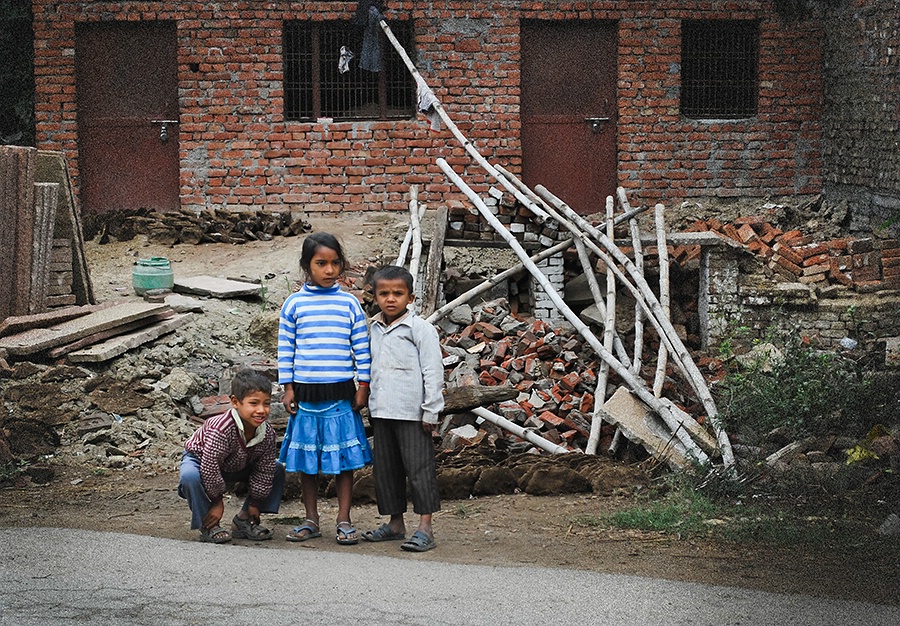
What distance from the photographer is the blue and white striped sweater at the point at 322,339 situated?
20.6ft

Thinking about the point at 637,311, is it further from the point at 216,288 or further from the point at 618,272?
the point at 216,288

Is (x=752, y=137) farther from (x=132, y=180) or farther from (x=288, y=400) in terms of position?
(x=288, y=400)

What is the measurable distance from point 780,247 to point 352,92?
5.79 meters

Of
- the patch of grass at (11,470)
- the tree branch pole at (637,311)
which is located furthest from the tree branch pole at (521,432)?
the patch of grass at (11,470)

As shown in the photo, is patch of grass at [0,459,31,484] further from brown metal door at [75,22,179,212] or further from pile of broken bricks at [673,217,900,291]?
brown metal door at [75,22,179,212]

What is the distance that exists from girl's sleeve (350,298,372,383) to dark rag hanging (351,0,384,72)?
9.06 m

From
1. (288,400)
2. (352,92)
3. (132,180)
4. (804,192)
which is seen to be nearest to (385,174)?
(352,92)

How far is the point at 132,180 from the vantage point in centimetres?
1558

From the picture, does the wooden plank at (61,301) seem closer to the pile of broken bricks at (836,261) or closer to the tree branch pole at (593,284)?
the tree branch pole at (593,284)

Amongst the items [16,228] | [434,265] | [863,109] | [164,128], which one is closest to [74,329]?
[16,228]

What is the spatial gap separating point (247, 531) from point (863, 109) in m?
10.7

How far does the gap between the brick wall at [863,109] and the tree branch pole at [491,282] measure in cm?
472

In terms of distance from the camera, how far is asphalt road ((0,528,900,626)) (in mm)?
4887

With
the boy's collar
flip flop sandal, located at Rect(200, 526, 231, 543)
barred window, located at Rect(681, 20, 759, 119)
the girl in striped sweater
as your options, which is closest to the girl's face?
the girl in striped sweater
